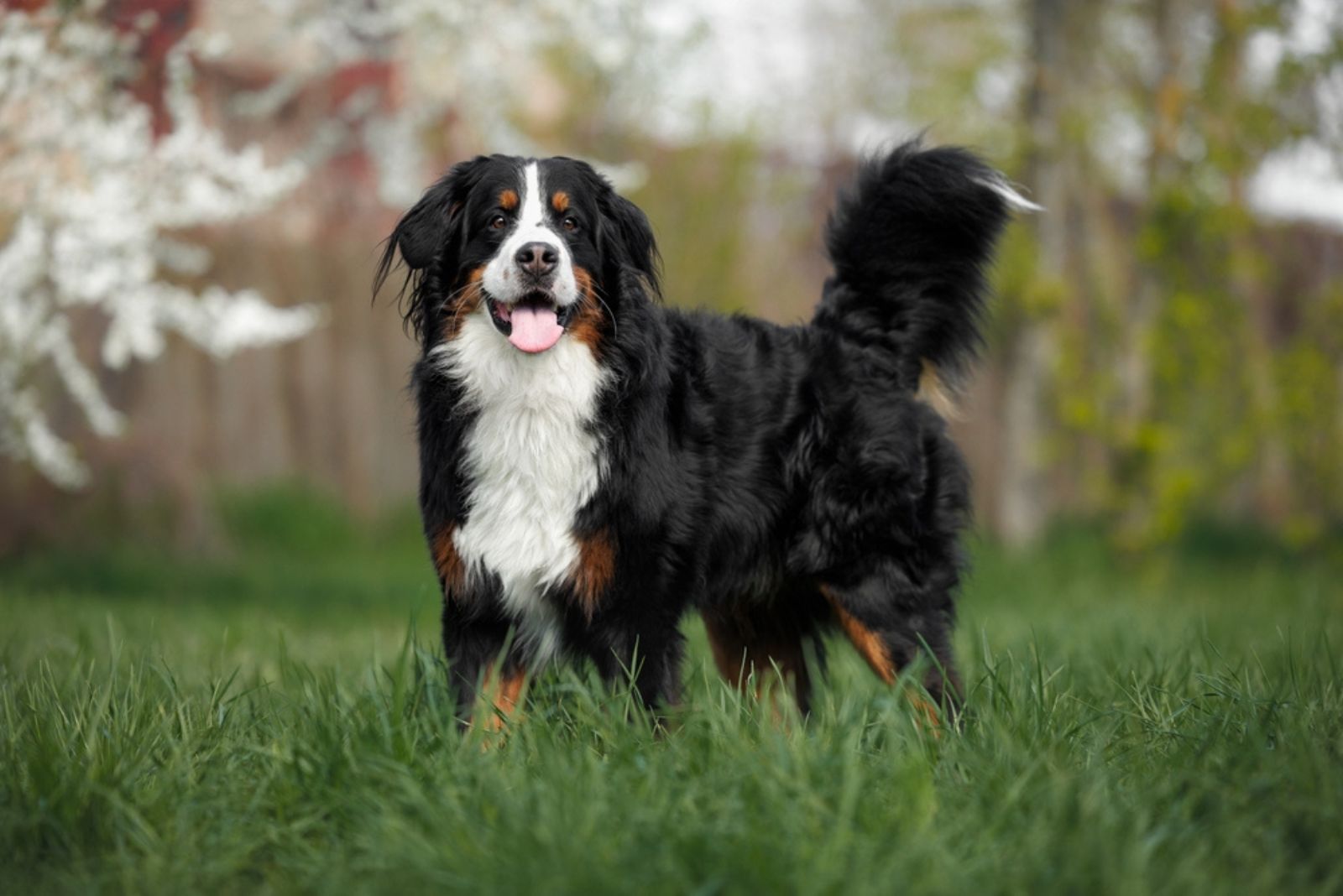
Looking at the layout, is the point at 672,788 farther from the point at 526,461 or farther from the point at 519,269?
the point at 519,269

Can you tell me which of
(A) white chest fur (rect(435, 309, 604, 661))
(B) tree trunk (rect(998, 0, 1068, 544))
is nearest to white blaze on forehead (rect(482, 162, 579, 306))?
(A) white chest fur (rect(435, 309, 604, 661))

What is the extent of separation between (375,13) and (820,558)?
511 centimetres

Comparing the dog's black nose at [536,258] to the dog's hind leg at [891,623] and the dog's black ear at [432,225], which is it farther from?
the dog's hind leg at [891,623]

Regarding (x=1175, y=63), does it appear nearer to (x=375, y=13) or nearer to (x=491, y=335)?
(x=375, y=13)

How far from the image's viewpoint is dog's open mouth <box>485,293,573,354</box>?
3.60 meters

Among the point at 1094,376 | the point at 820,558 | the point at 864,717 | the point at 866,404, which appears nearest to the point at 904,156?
the point at 866,404

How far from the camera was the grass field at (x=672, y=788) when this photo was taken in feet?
7.83

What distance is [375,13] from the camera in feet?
25.1

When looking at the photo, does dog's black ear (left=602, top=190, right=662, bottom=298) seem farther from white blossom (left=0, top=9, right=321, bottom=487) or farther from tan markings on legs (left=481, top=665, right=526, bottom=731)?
white blossom (left=0, top=9, right=321, bottom=487)

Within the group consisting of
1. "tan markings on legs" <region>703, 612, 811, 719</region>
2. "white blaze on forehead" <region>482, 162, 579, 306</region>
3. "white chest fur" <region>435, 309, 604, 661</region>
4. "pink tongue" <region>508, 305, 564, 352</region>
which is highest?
"white blaze on forehead" <region>482, 162, 579, 306</region>

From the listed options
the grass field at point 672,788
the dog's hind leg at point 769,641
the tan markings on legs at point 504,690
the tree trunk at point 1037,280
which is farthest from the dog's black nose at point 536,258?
the tree trunk at point 1037,280

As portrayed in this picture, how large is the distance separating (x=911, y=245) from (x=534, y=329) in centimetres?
143

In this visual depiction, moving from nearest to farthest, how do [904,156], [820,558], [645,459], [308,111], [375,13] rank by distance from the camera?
1. [645,459]
2. [820,558]
3. [904,156]
4. [375,13]
5. [308,111]

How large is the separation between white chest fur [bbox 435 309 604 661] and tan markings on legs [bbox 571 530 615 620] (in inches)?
0.9
